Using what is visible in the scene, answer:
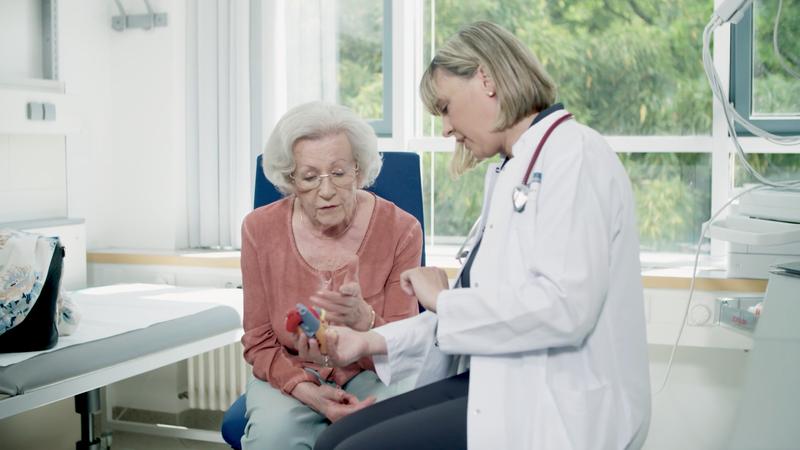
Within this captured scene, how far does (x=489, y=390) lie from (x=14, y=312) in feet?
4.08

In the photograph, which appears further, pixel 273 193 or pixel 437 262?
pixel 437 262

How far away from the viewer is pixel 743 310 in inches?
86.0

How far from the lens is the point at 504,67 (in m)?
1.60

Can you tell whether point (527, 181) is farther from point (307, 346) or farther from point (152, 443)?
point (152, 443)

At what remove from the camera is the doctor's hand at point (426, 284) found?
1599 millimetres

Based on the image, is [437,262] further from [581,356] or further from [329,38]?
[581,356]

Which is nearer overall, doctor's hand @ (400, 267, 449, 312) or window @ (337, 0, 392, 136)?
doctor's hand @ (400, 267, 449, 312)

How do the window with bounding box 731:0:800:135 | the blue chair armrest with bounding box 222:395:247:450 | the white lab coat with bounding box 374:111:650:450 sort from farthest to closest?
the window with bounding box 731:0:800:135 → the blue chair armrest with bounding box 222:395:247:450 → the white lab coat with bounding box 374:111:650:450

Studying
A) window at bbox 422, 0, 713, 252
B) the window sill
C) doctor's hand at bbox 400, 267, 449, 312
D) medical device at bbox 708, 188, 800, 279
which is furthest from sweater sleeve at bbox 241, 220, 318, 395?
window at bbox 422, 0, 713, 252

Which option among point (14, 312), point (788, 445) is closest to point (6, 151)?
point (14, 312)

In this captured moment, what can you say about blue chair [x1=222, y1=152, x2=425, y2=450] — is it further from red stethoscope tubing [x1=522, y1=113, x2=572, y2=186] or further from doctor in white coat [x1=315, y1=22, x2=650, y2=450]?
red stethoscope tubing [x1=522, y1=113, x2=572, y2=186]

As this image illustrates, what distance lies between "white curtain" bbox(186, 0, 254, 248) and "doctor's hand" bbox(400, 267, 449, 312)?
6.17 feet

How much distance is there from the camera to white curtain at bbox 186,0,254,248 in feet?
11.2

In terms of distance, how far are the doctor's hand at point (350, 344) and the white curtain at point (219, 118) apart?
5.93ft
